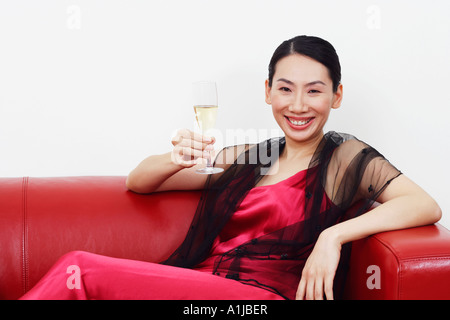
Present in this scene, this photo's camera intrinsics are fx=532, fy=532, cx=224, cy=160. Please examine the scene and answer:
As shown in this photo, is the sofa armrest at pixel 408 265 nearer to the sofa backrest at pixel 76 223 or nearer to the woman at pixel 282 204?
the woman at pixel 282 204

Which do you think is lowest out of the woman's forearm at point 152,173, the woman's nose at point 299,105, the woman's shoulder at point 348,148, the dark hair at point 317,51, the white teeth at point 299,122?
the woman's forearm at point 152,173

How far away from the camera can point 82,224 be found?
1.89 meters

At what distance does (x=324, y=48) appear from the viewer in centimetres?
183

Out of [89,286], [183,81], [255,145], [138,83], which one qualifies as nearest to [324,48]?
[255,145]

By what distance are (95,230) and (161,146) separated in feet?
2.16

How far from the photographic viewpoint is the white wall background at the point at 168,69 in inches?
92.4

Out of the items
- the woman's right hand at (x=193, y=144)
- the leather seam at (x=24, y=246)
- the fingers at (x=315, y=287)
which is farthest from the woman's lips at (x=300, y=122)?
the leather seam at (x=24, y=246)

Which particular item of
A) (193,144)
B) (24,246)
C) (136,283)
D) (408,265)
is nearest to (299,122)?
(193,144)

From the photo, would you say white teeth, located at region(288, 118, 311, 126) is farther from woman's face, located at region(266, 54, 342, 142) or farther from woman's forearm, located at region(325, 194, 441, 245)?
woman's forearm, located at region(325, 194, 441, 245)

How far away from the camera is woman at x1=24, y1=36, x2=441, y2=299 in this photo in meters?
1.49

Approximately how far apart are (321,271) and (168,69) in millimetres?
1273

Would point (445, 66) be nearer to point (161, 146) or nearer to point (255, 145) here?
point (255, 145)

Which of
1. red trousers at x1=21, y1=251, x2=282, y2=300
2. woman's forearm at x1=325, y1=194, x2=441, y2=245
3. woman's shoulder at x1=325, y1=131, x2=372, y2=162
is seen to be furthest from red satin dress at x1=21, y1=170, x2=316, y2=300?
woman's shoulder at x1=325, y1=131, x2=372, y2=162

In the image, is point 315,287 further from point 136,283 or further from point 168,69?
point 168,69
